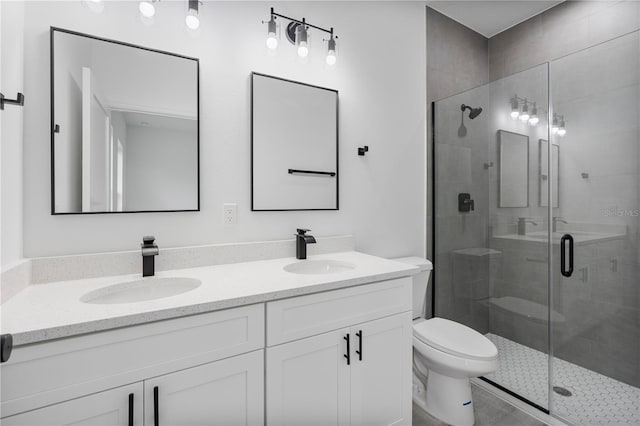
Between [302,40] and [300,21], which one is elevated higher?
[300,21]

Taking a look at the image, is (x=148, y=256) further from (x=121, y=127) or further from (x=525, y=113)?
(x=525, y=113)

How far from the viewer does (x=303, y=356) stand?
1161 millimetres

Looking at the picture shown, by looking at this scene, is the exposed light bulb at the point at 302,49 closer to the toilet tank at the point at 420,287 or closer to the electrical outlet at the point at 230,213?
the electrical outlet at the point at 230,213

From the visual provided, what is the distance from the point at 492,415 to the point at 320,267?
4.22 ft

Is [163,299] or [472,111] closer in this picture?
[163,299]

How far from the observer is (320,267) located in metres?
1.67

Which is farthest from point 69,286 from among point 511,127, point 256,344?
point 511,127

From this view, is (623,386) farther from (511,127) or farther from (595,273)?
(511,127)

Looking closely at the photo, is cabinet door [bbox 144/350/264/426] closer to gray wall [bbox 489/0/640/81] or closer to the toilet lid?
the toilet lid

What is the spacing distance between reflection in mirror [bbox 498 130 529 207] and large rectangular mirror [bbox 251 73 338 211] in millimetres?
1200

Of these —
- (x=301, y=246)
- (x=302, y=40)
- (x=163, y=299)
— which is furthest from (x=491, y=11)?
(x=163, y=299)

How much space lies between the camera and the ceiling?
2262 millimetres

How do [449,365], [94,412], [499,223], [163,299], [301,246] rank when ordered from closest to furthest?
[94,412] < [163,299] < [449,365] < [301,246] < [499,223]

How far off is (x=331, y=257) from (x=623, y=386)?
1.82m
